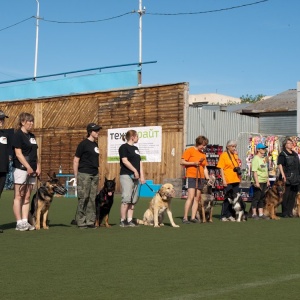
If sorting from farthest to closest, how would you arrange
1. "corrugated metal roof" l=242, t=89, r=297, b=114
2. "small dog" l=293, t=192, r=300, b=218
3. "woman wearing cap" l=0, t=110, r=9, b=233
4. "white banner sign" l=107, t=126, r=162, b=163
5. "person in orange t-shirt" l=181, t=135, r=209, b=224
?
"corrugated metal roof" l=242, t=89, r=297, b=114 < "white banner sign" l=107, t=126, r=162, b=163 < "small dog" l=293, t=192, r=300, b=218 < "person in orange t-shirt" l=181, t=135, r=209, b=224 < "woman wearing cap" l=0, t=110, r=9, b=233

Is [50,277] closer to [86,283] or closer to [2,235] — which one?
[86,283]

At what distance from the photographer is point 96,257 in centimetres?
835

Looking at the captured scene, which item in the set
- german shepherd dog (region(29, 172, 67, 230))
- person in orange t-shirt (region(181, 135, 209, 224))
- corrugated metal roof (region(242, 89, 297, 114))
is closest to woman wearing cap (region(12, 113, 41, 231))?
german shepherd dog (region(29, 172, 67, 230))

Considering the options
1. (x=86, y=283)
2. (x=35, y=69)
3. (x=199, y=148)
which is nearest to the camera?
(x=86, y=283)

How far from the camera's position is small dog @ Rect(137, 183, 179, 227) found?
12.8 meters

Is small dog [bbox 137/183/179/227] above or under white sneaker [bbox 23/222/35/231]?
above

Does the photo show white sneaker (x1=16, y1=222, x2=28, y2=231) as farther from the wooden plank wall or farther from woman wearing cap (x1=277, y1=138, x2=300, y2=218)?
the wooden plank wall

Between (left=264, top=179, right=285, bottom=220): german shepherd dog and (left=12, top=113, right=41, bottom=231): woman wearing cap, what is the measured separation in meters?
5.78

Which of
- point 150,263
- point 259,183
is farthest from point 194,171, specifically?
point 150,263

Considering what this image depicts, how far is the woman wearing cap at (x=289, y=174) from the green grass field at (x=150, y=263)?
139 inches

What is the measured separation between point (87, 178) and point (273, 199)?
15.7ft

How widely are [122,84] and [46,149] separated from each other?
18.1 feet

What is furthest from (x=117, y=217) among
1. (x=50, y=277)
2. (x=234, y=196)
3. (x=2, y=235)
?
(x=50, y=277)

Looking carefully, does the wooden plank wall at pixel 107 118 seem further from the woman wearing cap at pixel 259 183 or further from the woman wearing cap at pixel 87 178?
the woman wearing cap at pixel 87 178
